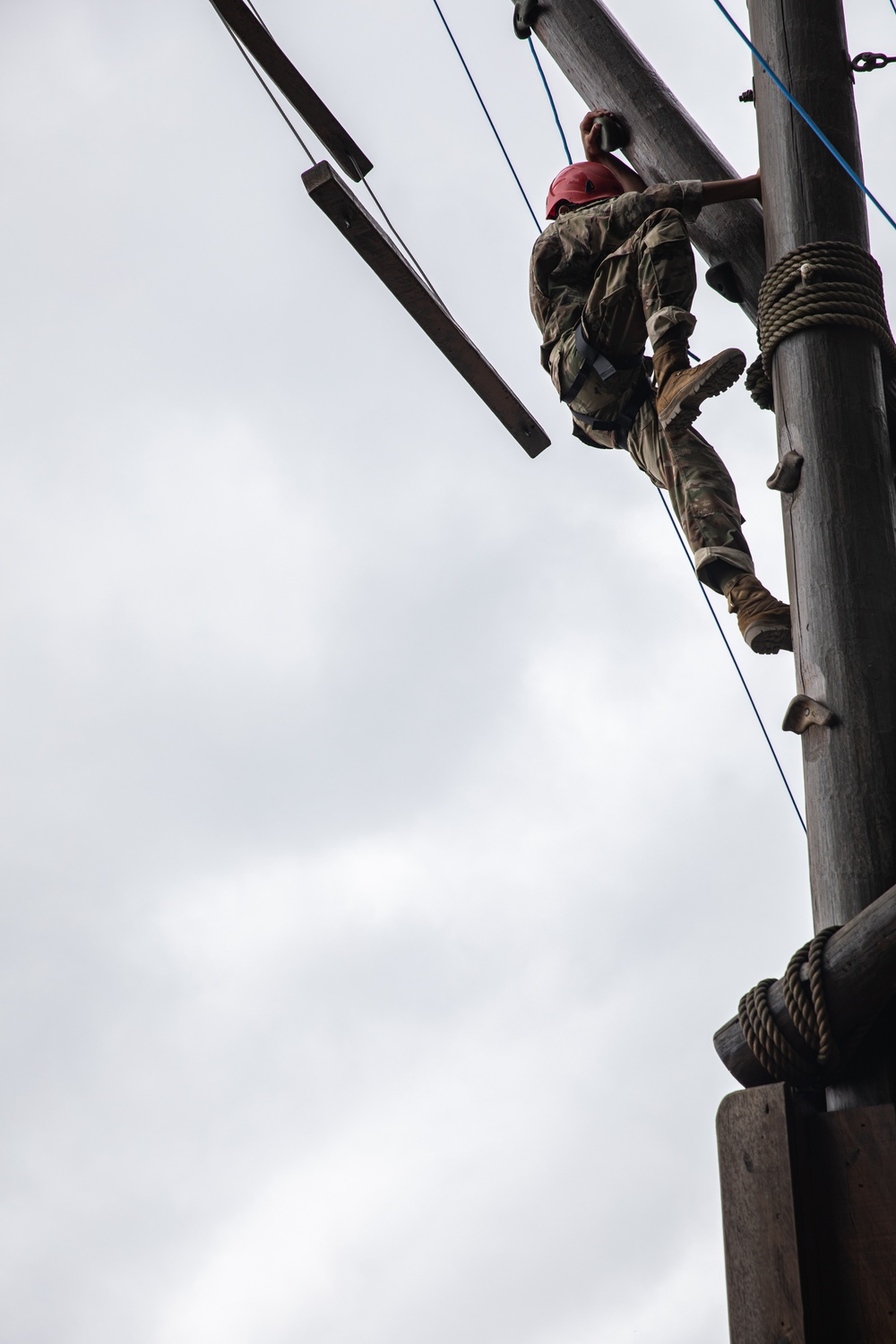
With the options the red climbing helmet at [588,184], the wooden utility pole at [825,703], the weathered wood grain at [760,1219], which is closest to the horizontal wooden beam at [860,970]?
the wooden utility pole at [825,703]

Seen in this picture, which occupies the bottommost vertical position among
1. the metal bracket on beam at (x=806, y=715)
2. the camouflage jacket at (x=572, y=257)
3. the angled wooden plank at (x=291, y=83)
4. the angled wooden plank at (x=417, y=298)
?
the metal bracket on beam at (x=806, y=715)

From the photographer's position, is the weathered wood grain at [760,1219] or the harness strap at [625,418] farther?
the harness strap at [625,418]

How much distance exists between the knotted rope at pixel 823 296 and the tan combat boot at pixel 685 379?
0.09 metres

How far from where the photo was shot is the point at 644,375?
326cm

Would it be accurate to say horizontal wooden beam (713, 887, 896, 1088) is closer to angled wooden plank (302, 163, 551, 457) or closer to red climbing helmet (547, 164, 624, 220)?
red climbing helmet (547, 164, 624, 220)

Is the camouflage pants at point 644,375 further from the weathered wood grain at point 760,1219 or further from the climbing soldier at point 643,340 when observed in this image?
the weathered wood grain at point 760,1219

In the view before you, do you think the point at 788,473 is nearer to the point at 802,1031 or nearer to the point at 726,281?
the point at 726,281

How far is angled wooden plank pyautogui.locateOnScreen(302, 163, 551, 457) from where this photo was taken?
3.71 meters

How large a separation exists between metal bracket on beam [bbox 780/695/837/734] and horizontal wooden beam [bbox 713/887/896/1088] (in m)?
0.38

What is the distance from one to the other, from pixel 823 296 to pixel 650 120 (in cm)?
94

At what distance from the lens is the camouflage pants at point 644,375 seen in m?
2.87

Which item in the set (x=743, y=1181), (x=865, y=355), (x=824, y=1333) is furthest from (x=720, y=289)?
(x=824, y=1333)

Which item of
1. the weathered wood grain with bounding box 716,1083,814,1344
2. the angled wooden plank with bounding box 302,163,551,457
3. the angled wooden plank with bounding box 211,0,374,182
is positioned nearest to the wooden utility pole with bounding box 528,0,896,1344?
the weathered wood grain with bounding box 716,1083,814,1344

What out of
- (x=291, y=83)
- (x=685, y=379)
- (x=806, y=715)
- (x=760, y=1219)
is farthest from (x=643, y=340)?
(x=760, y=1219)
